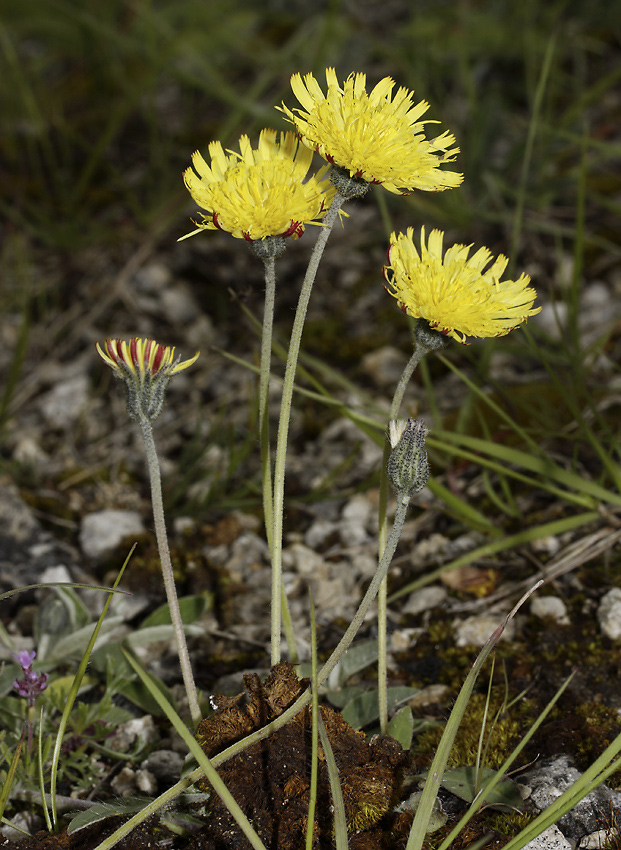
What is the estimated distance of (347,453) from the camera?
281 cm

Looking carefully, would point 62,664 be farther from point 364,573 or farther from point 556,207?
point 556,207

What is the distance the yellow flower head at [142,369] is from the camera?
1.37 meters

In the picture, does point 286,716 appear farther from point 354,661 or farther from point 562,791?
point 562,791

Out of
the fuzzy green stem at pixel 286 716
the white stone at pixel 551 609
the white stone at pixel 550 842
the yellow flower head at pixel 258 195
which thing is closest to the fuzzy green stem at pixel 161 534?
the fuzzy green stem at pixel 286 716

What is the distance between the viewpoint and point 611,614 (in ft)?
6.15

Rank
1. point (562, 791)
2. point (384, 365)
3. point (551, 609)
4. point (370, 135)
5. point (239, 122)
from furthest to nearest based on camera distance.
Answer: point (239, 122) → point (384, 365) → point (551, 609) → point (562, 791) → point (370, 135)

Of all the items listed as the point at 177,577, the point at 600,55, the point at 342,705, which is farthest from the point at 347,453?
the point at 600,55

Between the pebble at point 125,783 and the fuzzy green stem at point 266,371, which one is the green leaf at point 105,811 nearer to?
the pebble at point 125,783

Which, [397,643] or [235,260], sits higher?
[235,260]

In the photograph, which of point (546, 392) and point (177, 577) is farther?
point (546, 392)

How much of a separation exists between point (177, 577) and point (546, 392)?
1.50 m

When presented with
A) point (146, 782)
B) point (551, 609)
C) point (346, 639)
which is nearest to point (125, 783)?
point (146, 782)

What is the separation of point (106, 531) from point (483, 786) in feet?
4.88

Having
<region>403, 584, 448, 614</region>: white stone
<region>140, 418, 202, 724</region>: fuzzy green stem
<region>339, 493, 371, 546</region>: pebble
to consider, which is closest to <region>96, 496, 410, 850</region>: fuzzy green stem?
<region>140, 418, 202, 724</region>: fuzzy green stem
